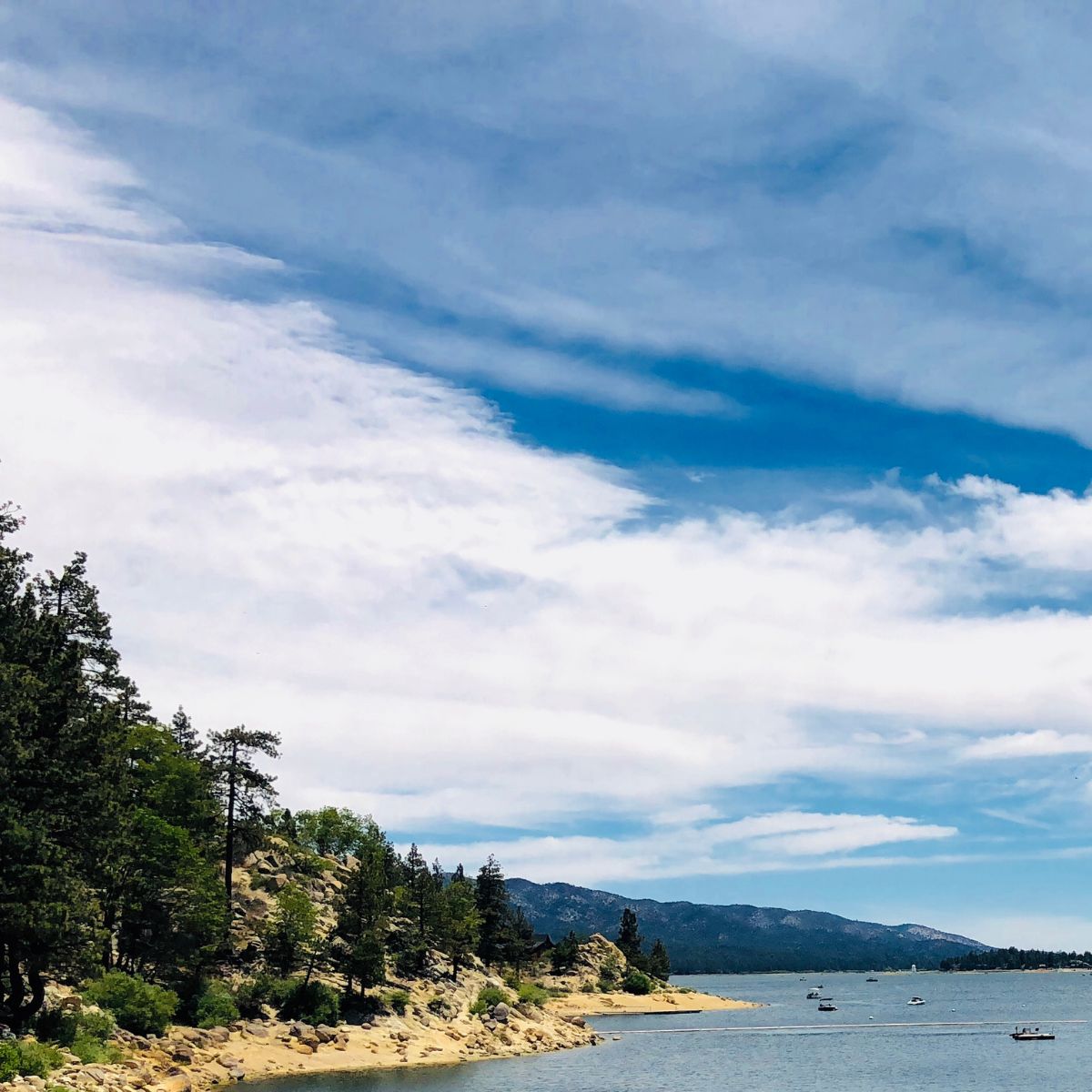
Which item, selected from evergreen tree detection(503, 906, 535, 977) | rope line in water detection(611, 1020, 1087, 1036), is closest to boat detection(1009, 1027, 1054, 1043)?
rope line in water detection(611, 1020, 1087, 1036)

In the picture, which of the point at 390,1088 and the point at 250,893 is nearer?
the point at 390,1088

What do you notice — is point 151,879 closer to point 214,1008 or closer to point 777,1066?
point 214,1008

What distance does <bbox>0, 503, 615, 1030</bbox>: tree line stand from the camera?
142ft

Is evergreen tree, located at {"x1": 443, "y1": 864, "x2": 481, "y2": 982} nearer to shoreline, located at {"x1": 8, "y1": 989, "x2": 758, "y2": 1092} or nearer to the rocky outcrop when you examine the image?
the rocky outcrop

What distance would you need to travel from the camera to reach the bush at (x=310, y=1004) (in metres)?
80.2

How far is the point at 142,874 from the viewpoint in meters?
70.7

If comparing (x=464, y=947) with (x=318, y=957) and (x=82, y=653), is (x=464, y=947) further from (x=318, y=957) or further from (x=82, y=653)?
(x=82, y=653)

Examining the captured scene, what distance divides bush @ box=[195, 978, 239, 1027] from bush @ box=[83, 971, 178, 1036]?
21.7ft

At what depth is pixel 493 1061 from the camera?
276 feet

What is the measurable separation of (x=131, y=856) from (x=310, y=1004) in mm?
20950

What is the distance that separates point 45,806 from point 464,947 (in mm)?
77468

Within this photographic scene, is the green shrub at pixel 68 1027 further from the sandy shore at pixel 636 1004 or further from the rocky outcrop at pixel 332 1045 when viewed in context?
the sandy shore at pixel 636 1004

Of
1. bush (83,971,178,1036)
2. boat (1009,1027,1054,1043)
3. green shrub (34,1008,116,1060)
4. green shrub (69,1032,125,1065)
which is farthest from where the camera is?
boat (1009,1027,1054,1043)

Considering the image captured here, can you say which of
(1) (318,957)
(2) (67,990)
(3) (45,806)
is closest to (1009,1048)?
(1) (318,957)
